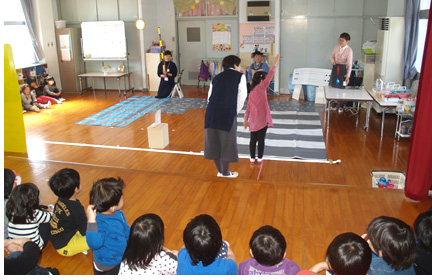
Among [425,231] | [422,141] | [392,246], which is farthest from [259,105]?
[392,246]

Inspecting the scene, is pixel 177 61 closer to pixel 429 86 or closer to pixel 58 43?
pixel 58 43

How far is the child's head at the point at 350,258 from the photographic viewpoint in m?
1.71

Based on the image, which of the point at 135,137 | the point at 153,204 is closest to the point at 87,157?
the point at 135,137

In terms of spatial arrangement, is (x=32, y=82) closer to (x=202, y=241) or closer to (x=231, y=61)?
(x=231, y=61)

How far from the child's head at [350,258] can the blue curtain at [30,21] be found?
9.82 metres

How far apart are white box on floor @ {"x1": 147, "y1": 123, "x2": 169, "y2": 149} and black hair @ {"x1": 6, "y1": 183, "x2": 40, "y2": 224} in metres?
3.02

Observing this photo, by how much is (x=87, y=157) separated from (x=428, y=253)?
4.47 meters

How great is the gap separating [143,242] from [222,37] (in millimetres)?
9152

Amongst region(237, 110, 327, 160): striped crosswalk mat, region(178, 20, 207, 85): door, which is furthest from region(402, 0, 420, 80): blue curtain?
region(178, 20, 207, 85): door

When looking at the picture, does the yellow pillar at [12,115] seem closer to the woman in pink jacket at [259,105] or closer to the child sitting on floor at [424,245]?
Answer: the woman in pink jacket at [259,105]

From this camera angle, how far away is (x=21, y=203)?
265cm

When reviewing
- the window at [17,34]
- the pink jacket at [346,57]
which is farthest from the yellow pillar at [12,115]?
the pink jacket at [346,57]

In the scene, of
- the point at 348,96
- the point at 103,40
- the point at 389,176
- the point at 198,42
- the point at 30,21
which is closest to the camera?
the point at 389,176

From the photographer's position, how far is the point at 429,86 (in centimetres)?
335
